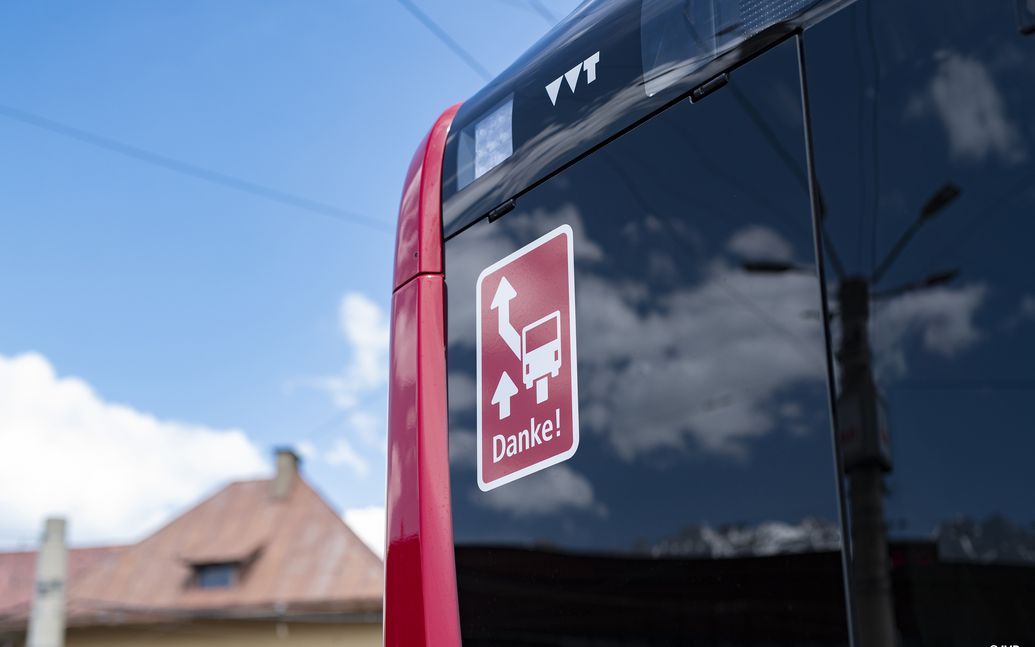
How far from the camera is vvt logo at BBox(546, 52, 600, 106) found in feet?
6.77

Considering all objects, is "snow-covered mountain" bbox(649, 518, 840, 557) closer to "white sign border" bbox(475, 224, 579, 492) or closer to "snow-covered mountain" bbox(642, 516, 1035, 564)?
"snow-covered mountain" bbox(642, 516, 1035, 564)

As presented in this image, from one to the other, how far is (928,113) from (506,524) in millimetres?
959

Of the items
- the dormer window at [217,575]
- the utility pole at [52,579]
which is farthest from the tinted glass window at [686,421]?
the dormer window at [217,575]

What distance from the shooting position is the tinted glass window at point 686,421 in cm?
146

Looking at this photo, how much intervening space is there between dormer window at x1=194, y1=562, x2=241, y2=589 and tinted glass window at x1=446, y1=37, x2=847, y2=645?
68.5 ft

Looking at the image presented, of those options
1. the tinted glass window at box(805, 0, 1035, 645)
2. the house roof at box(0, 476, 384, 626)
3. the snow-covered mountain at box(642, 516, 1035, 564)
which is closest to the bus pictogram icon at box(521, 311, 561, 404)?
the snow-covered mountain at box(642, 516, 1035, 564)

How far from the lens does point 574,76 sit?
83.2 inches

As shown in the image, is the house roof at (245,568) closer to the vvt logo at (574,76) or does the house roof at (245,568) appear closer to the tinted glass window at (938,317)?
the vvt logo at (574,76)

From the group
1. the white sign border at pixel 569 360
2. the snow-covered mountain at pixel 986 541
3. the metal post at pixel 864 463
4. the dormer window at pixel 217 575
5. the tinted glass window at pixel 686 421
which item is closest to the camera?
the snow-covered mountain at pixel 986 541

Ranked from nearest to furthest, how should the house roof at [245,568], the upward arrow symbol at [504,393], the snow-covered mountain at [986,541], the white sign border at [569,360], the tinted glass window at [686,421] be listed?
the snow-covered mountain at [986,541], the tinted glass window at [686,421], the white sign border at [569,360], the upward arrow symbol at [504,393], the house roof at [245,568]

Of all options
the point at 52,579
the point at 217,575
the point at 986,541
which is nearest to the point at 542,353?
the point at 986,541

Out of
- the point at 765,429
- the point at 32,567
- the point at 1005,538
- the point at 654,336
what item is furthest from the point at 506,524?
the point at 32,567

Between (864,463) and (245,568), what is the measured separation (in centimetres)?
2175

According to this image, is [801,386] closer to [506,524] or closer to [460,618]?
[506,524]
